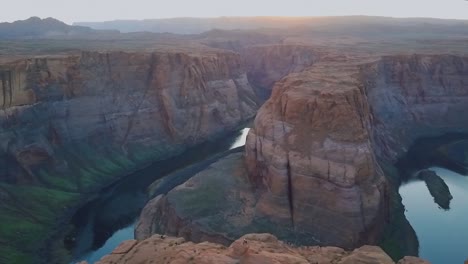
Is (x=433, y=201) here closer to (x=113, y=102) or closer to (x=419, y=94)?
(x=419, y=94)

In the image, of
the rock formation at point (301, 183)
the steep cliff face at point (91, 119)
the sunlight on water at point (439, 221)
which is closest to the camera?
the rock formation at point (301, 183)

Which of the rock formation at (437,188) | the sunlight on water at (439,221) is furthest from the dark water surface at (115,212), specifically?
the rock formation at (437,188)

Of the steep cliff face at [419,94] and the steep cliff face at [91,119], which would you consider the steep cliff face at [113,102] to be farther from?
the steep cliff face at [419,94]

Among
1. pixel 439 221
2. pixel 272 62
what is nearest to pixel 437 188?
pixel 439 221

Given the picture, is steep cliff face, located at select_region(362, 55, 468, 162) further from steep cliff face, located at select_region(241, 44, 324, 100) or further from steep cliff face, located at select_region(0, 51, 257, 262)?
steep cliff face, located at select_region(241, 44, 324, 100)

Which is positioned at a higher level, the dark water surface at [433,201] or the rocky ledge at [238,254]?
the rocky ledge at [238,254]

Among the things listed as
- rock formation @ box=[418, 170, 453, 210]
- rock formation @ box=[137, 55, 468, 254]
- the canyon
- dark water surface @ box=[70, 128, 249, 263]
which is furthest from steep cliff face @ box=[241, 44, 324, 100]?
rock formation @ box=[137, 55, 468, 254]
